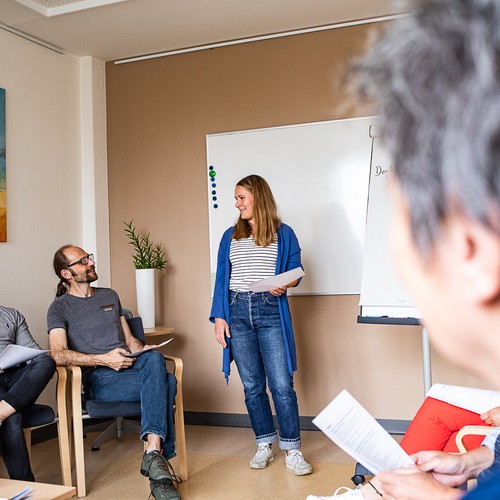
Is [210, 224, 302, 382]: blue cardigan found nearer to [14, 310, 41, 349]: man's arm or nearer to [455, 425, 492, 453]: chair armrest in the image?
[14, 310, 41, 349]: man's arm

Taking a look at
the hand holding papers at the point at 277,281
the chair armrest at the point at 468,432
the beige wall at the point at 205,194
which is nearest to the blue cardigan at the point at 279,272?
the hand holding papers at the point at 277,281

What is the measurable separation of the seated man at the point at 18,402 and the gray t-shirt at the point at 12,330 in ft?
0.67

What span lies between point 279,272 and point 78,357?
45.2 inches

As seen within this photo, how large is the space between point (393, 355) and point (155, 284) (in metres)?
1.73

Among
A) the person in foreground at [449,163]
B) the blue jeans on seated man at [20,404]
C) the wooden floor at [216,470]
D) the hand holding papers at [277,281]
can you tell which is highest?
the person in foreground at [449,163]

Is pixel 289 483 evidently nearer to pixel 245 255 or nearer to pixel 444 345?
pixel 245 255

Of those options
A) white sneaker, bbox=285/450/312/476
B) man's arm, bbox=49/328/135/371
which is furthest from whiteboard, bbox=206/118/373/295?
man's arm, bbox=49/328/135/371

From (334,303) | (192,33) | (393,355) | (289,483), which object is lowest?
(289,483)

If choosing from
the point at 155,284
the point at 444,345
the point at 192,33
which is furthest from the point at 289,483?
the point at 444,345

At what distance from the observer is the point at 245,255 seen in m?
3.86

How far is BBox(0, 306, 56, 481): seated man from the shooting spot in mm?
3174

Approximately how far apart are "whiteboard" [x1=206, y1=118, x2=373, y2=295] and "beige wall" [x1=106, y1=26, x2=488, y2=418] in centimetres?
11

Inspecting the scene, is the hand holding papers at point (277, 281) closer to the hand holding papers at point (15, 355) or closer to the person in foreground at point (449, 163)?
the hand holding papers at point (15, 355)

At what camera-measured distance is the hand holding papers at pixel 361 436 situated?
165 centimetres
